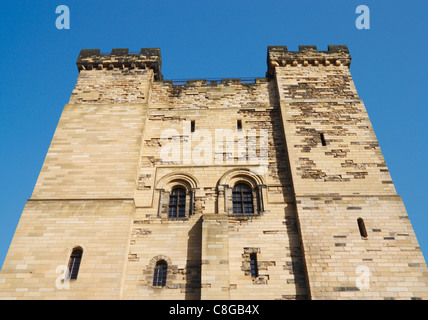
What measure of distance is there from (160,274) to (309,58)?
11776 mm

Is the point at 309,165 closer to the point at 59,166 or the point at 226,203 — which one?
the point at 226,203

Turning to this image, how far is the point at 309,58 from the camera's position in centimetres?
1728

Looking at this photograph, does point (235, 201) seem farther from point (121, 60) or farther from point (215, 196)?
point (121, 60)

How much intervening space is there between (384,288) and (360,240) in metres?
1.57

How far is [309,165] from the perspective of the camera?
44.4 ft

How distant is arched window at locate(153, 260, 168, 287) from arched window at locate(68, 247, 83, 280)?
2361mm

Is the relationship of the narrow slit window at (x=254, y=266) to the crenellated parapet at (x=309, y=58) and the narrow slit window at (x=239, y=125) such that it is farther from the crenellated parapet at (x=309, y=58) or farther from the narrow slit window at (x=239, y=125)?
the crenellated parapet at (x=309, y=58)

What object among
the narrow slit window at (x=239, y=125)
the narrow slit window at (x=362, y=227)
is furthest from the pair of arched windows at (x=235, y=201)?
the narrow slit window at (x=362, y=227)

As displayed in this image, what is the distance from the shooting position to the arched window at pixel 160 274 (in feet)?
37.9

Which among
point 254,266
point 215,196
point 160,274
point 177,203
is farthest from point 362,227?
point 160,274

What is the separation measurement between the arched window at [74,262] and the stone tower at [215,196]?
0.13 feet

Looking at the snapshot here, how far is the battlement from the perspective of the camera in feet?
56.8

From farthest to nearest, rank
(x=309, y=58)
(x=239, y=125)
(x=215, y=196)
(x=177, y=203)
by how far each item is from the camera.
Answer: (x=309, y=58) → (x=239, y=125) → (x=177, y=203) → (x=215, y=196)

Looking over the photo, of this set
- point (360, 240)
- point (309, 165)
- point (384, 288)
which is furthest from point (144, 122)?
point (384, 288)
